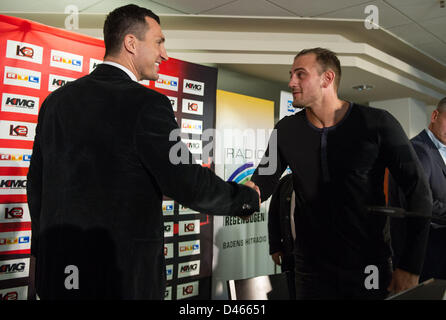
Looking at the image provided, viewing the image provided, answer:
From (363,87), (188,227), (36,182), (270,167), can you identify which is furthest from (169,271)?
(363,87)

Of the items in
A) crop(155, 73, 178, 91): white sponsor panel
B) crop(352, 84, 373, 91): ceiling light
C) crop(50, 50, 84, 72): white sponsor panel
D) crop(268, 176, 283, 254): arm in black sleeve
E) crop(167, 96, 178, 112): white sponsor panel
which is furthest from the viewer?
crop(352, 84, 373, 91): ceiling light

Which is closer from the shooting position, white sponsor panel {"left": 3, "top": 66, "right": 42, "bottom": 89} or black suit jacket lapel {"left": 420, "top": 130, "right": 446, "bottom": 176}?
white sponsor panel {"left": 3, "top": 66, "right": 42, "bottom": 89}

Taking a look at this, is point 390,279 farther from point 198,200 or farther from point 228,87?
point 228,87

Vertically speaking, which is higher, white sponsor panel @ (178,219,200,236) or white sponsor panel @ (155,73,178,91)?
white sponsor panel @ (155,73,178,91)

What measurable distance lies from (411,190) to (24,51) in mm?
2456

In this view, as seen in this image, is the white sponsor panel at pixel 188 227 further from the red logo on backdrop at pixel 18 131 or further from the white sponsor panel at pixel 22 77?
the white sponsor panel at pixel 22 77

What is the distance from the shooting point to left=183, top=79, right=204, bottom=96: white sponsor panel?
3328mm

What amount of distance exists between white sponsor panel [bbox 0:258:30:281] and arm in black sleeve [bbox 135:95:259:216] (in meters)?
1.73

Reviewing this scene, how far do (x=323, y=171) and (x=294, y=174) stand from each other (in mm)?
146

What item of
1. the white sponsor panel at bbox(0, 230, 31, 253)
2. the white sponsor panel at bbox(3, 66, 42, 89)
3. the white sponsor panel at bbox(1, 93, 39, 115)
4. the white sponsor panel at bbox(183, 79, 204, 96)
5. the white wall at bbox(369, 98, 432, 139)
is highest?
the white wall at bbox(369, 98, 432, 139)

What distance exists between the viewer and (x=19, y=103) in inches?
95.5

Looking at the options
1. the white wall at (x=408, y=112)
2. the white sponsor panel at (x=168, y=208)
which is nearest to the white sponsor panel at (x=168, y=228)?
the white sponsor panel at (x=168, y=208)

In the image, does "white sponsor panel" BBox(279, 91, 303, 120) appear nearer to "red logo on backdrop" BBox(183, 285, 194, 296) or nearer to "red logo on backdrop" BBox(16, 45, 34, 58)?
"red logo on backdrop" BBox(183, 285, 194, 296)

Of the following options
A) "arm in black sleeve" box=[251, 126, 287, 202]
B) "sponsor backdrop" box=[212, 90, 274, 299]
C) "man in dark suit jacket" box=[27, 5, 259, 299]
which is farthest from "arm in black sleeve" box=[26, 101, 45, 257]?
"sponsor backdrop" box=[212, 90, 274, 299]
